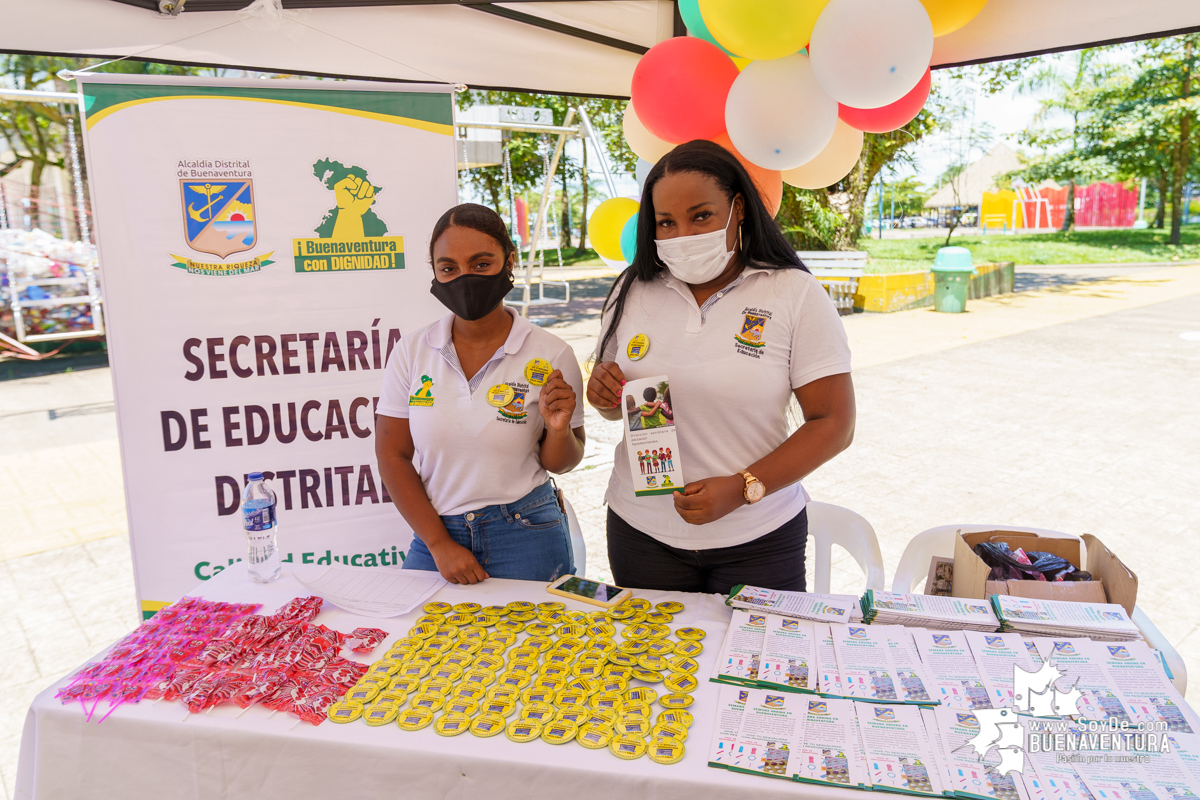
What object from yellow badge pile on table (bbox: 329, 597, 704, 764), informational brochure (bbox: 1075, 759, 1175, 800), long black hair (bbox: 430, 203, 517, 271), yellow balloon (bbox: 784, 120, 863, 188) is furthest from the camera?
yellow balloon (bbox: 784, 120, 863, 188)

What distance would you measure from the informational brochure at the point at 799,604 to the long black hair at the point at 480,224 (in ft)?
3.51

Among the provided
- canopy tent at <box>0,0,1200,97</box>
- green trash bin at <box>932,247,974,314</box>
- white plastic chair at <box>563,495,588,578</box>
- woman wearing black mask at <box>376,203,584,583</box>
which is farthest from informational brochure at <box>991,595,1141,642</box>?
green trash bin at <box>932,247,974,314</box>

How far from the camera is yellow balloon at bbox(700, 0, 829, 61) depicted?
7.75 ft

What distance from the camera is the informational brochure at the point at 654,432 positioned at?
175 cm

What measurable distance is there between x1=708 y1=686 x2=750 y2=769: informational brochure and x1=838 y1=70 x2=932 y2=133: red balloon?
228 centimetres

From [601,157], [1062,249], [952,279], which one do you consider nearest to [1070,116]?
[1062,249]

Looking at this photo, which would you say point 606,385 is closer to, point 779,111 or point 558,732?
point 558,732

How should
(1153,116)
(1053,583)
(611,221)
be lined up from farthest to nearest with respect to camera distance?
(1153,116) < (611,221) < (1053,583)

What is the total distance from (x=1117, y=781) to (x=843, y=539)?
4.22 feet

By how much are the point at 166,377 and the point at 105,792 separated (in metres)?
1.76

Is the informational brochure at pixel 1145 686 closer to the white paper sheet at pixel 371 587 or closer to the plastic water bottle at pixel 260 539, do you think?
the white paper sheet at pixel 371 587

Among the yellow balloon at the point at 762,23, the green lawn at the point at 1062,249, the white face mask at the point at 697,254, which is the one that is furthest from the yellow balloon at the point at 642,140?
the green lawn at the point at 1062,249

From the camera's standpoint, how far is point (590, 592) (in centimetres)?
191

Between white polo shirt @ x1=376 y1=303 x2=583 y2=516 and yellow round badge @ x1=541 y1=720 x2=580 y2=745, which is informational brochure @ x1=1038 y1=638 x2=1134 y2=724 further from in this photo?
white polo shirt @ x1=376 y1=303 x2=583 y2=516
